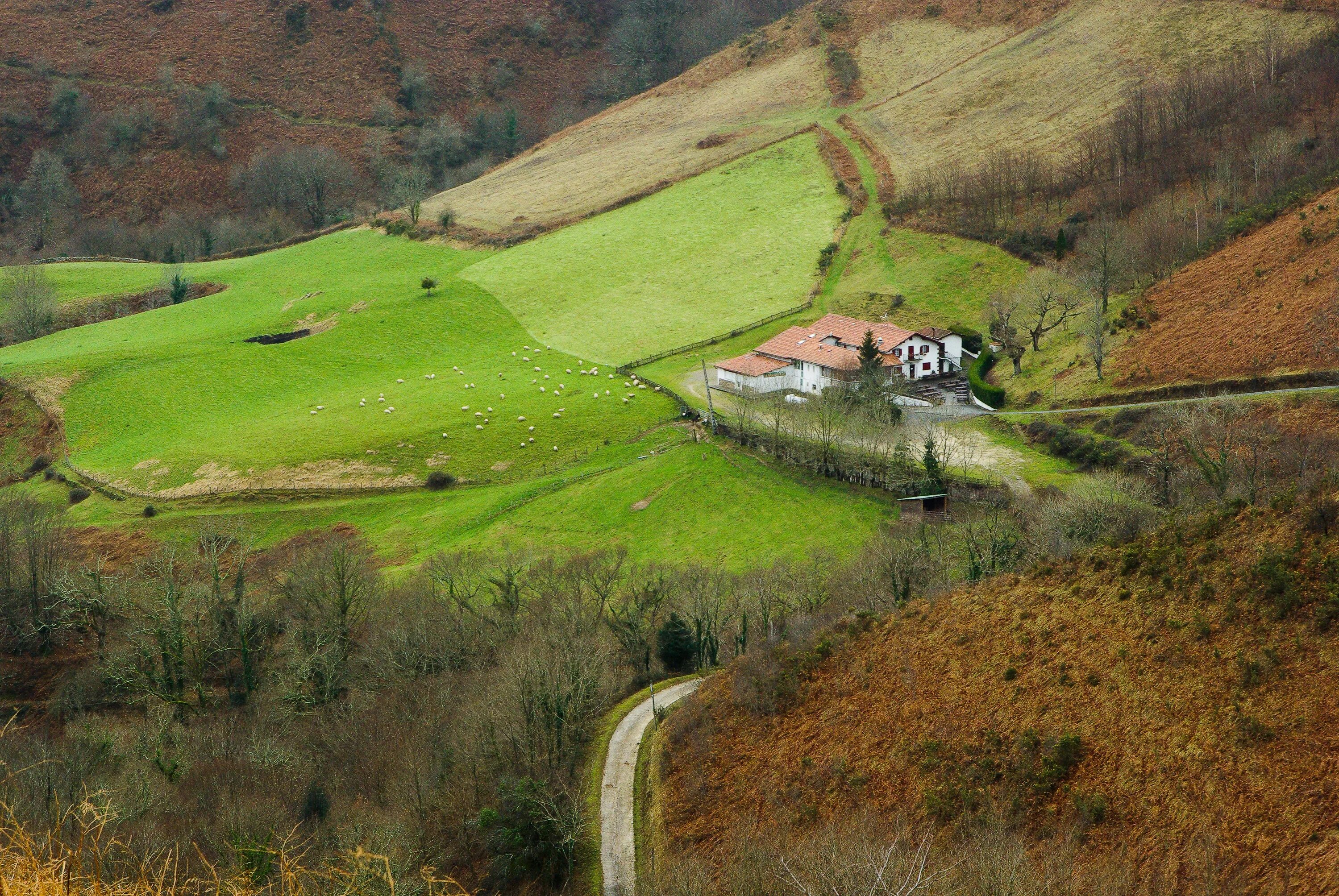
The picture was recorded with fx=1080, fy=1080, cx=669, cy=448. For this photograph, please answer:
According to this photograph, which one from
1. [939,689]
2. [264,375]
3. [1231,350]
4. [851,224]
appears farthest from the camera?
[851,224]

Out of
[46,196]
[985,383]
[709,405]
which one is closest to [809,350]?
[709,405]

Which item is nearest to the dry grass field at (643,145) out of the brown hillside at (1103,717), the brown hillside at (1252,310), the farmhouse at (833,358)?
the farmhouse at (833,358)

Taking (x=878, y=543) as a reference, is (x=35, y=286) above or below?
above

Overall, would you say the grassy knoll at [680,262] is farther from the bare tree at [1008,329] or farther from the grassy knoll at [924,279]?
the bare tree at [1008,329]

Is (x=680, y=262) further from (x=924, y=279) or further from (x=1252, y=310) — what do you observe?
(x=1252, y=310)

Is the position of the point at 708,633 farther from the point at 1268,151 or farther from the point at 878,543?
the point at 1268,151

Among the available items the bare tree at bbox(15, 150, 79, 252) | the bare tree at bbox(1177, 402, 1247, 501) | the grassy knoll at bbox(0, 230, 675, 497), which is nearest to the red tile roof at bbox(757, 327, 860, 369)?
the grassy knoll at bbox(0, 230, 675, 497)

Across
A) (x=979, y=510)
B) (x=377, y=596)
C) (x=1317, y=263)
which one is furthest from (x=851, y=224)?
(x=377, y=596)
